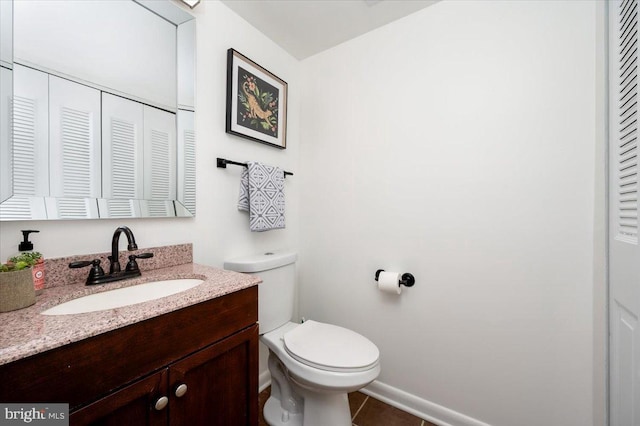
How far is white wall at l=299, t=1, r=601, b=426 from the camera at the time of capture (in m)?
1.13

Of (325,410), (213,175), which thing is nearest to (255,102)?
(213,175)


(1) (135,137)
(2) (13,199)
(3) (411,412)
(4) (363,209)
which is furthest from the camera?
(4) (363,209)

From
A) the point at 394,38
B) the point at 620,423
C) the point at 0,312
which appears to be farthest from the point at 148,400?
the point at 394,38

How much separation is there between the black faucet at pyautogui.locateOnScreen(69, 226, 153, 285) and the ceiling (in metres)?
1.35

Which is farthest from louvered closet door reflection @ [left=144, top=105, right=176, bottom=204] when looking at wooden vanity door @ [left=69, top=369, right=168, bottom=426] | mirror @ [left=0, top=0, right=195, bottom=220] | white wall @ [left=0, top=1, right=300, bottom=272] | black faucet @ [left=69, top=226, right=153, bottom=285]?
wooden vanity door @ [left=69, top=369, right=168, bottom=426]

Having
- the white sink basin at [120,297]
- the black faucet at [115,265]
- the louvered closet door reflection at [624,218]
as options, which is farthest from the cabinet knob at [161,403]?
the louvered closet door reflection at [624,218]

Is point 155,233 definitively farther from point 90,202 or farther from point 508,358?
point 508,358

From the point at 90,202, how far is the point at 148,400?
737 millimetres

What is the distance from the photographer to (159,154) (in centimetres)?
119

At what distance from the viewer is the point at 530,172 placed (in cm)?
121

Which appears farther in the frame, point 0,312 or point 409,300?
point 409,300

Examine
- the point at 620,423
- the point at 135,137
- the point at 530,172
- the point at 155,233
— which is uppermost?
the point at 135,137

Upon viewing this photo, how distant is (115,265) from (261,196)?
2.46 ft

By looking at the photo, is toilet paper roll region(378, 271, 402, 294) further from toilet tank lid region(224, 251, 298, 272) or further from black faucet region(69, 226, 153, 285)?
black faucet region(69, 226, 153, 285)
